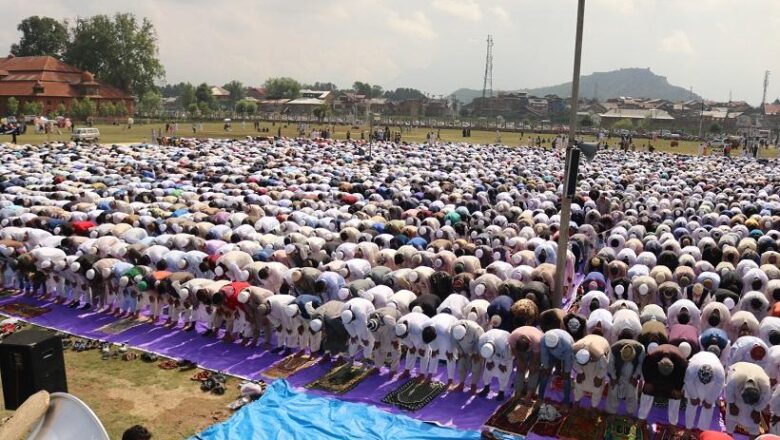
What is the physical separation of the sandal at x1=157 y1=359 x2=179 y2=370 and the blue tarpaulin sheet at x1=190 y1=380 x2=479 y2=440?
2482 mm

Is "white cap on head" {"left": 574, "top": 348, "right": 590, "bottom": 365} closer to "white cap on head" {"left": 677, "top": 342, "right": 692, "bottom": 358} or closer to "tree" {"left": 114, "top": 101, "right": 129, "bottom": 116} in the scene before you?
"white cap on head" {"left": 677, "top": 342, "right": 692, "bottom": 358}

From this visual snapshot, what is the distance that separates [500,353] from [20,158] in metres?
31.5

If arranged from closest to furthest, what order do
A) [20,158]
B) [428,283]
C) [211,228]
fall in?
[428,283], [211,228], [20,158]

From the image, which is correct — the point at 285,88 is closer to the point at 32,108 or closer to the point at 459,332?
the point at 32,108

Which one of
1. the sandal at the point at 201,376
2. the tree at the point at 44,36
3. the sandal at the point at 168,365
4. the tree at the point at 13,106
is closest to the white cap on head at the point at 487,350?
the sandal at the point at 201,376

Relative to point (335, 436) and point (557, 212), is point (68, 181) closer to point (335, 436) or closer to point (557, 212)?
point (557, 212)

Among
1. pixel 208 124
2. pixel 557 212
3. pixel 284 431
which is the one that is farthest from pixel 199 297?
pixel 208 124

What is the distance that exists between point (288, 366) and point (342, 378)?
119 centimetres

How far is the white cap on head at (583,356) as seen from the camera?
9484mm

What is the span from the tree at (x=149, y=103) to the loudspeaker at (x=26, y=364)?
8958 cm

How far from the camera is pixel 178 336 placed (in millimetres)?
12953

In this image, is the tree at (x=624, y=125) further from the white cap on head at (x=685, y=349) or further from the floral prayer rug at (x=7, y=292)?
the floral prayer rug at (x=7, y=292)

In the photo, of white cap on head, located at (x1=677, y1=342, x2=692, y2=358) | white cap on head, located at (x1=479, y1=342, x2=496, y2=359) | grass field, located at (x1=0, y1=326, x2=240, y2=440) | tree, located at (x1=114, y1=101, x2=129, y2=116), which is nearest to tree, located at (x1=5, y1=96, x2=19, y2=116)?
tree, located at (x1=114, y1=101, x2=129, y2=116)

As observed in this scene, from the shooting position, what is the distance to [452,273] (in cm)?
1473
